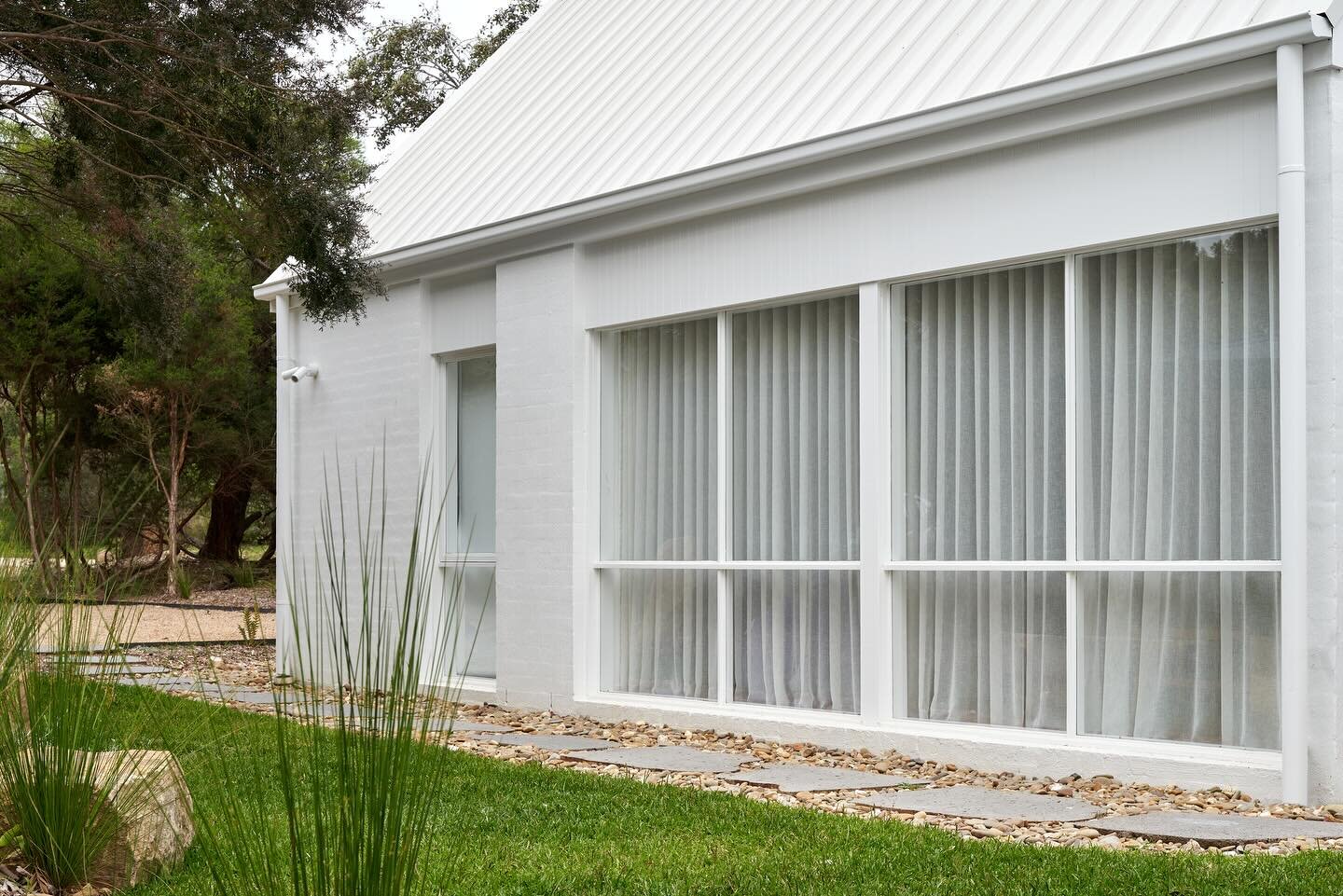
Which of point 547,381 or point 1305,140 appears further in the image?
point 547,381

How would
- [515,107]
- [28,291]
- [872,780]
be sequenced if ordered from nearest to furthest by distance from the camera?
[872,780] < [515,107] < [28,291]

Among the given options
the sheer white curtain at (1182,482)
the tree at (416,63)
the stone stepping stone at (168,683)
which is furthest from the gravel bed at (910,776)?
the tree at (416,63)

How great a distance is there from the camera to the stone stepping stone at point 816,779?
248 inches

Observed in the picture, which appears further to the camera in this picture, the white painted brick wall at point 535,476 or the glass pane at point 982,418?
the white painted brick wall at point 535,476

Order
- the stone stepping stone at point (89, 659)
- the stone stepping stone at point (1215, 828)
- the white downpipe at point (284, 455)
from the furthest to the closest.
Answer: the white downpipe at point (284, 455) → the stone stepping stone at point (1215, 828) → the stone stepping stone at point (89, 659)

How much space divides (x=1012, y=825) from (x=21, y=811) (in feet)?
11.5

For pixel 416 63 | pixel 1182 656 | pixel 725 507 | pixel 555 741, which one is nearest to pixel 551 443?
pixel 725 507

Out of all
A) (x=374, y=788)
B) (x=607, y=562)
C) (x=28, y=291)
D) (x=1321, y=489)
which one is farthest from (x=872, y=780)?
(x=28, y=291)

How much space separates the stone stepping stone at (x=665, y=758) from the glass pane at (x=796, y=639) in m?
0.67

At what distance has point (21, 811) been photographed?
4383 mm

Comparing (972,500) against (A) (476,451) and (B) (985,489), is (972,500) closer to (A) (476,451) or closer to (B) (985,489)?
(B) (985,489)

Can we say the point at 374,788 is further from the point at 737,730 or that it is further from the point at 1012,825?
the point at 737,730

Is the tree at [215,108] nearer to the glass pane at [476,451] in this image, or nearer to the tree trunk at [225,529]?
the glass pane at [476,451]

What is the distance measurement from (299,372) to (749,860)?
7.84m
